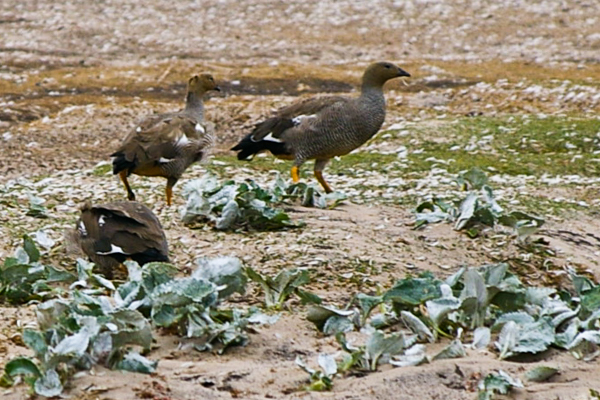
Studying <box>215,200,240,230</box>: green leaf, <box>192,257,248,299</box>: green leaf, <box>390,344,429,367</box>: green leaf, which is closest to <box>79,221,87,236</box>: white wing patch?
<box>215,200,240,230</box>: green leaf

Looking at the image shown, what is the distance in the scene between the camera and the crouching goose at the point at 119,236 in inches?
Answer: 272

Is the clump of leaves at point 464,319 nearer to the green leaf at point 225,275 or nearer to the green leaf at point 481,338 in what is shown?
the green leaf at point 481,338

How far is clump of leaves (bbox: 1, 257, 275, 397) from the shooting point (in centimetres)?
480

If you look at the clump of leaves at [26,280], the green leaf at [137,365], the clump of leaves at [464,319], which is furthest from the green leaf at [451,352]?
the clump of leaves at [26,280]

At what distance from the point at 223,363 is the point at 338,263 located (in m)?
2.16

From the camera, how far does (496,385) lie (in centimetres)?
478

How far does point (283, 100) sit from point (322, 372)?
40.3ft

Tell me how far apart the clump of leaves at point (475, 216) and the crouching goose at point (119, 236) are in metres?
2.20

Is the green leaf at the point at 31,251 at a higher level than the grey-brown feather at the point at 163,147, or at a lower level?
higher

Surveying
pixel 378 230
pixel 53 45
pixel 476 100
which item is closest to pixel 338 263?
pixel 378 230

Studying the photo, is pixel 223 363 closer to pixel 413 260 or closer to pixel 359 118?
pixel 413 260

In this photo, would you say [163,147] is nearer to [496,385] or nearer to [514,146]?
[514,146]

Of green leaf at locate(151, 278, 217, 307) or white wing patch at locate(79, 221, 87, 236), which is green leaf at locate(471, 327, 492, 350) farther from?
white wing patch at locate(79, 221, 87, 236)

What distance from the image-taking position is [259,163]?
1266 cm
